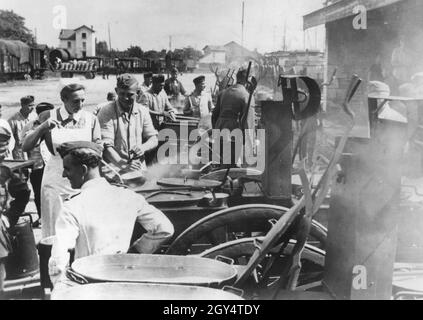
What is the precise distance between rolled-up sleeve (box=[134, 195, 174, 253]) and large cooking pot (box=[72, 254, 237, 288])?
0.32 meters

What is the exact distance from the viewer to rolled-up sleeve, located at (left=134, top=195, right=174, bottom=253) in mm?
2631

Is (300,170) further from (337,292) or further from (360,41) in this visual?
(360,41)

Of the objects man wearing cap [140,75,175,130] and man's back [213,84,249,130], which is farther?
man wearing cap [140,75,175,130]

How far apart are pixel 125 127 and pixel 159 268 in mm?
1937

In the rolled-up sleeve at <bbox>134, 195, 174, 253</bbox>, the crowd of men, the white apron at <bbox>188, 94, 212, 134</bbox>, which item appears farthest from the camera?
the white apron at <bbox>188, 94, 212, 134</bbox>

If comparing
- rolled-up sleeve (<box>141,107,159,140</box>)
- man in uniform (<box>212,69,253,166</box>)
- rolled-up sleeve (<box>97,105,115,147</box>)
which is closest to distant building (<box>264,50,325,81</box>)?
man in uniform (<box>212,69,253,166</box>)

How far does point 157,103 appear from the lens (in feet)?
24.2

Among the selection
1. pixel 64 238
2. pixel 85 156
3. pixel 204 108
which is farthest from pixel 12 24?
pixel 64 238

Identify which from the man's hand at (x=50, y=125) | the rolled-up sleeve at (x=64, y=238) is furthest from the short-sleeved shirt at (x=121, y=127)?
the rolled-up sleeve at (x=64, y=238)

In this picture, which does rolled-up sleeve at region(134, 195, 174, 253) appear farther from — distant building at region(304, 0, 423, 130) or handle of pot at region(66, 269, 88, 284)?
distant building at region(304, 0, 423, 130)

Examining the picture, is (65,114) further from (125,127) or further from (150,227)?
(150,227)

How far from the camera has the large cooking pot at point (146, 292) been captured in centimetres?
197

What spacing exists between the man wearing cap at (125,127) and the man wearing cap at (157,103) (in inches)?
121

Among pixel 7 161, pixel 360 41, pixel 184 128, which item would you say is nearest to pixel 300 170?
pixel 7 161
